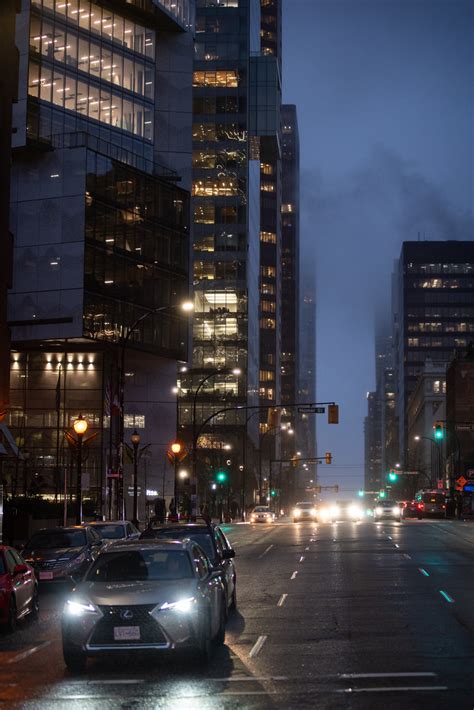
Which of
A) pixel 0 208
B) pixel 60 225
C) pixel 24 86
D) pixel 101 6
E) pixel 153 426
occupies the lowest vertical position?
pixel 153 426

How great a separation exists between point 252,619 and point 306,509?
6150 cm

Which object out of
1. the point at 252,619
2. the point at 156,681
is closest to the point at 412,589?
the point at 252,619

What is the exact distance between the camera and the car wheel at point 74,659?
13312 millimetres

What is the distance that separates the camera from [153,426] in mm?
82312

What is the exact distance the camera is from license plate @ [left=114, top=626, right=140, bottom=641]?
1310 cm

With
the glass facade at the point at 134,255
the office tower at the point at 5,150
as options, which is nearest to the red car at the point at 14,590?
the office tower at the point at 5,150

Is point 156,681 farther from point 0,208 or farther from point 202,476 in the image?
point 202,476

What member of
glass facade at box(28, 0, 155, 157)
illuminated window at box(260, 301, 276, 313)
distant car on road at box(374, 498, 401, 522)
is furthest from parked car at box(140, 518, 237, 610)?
illuminated window at box(260, 301, 276, 313)

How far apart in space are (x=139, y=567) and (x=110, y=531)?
54.7ft

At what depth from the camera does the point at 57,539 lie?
2648cm

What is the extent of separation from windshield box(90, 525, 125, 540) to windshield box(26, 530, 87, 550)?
396 cm

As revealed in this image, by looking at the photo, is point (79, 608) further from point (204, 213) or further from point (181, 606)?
point (204, 213)

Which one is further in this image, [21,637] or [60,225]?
[60,225]

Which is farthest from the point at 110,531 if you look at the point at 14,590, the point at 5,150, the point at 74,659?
the point at 5,150
